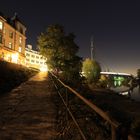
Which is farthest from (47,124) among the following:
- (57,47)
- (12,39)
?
(12,39)

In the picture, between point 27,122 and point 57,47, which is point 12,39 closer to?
point 57,47

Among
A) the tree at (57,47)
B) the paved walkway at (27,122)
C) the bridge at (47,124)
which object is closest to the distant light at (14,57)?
the tree at (57,47)

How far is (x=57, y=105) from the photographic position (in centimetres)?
1195

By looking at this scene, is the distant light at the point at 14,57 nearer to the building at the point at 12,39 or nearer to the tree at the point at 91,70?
the building at the point at 12,39

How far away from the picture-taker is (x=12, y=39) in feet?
201

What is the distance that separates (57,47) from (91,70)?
37968mm

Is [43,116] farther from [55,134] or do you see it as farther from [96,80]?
[96,80]

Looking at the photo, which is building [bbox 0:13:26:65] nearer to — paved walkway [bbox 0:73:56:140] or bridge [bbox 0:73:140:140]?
paved walkway [bbox 0:73:56:140]

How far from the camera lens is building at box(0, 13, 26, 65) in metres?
54.6

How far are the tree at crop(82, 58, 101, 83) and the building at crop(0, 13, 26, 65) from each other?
21.1 metres

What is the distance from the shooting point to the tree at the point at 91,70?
7319 cm

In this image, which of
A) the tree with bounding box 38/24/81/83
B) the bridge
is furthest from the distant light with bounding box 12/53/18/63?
the bridge

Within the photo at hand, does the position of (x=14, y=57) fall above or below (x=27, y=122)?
above

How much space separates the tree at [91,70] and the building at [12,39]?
69.2 ft
